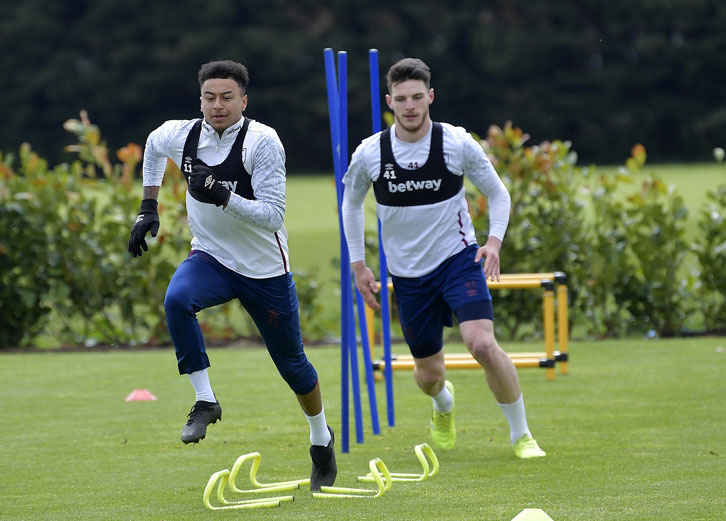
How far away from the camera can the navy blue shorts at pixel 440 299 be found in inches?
220

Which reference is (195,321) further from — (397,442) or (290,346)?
(397,442)

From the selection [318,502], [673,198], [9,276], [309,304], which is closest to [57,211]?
[9,276]

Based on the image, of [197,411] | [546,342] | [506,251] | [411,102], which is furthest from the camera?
[506,251]

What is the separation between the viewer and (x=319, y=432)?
5.32 m

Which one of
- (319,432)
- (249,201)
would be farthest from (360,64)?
(249,201)

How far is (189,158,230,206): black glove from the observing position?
4605mm

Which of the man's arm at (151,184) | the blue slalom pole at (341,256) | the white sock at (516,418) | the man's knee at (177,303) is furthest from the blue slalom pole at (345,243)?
the man's knee at (177,303)

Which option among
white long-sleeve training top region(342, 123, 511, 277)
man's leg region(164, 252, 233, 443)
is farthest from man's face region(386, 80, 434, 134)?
man's leg region(164, 252, 233, 443)

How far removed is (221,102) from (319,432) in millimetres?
1599

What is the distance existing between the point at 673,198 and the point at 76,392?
18.1ft

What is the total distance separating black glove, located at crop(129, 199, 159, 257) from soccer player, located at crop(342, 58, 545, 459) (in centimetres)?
105

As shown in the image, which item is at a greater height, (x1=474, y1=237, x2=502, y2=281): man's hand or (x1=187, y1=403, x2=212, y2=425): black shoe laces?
(x1=474, y1=237, x2=502, y2=281): man's hand

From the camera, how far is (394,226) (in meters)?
5.67

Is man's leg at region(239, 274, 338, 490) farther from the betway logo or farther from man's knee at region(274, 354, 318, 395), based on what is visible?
the betway logo
